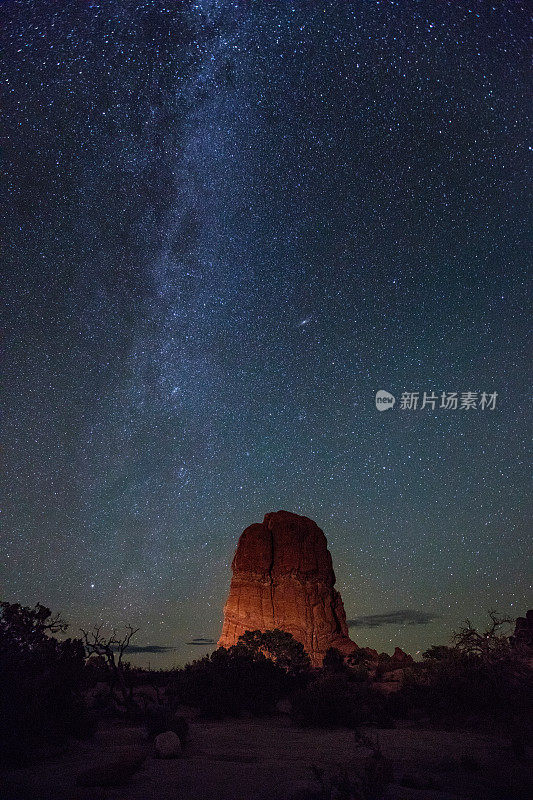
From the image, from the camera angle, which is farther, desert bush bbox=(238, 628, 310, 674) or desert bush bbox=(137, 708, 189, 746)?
desert bush bbox=(238, 628, 310, 674)

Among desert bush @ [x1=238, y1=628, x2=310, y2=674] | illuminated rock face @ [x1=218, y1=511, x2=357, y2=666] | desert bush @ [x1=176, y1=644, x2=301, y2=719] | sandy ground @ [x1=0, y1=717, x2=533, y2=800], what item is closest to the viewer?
sandy ground @ [x1=0, y1=717, x2=533, y2=800]

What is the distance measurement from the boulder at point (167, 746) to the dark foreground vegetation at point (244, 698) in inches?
39.5

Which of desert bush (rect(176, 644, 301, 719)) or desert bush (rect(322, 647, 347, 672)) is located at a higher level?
desert bush (rect(176, 644, 301, 719))

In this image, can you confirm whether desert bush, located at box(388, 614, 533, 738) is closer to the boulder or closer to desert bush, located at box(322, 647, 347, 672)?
the boulder

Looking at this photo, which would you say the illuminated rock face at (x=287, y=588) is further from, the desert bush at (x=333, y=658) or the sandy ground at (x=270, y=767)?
the sandy ground at (x=270, y=767)

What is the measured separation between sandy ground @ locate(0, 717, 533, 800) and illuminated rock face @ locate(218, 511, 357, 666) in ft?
119

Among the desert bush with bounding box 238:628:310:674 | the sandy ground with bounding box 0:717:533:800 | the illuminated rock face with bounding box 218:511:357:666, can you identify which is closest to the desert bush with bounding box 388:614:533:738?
the sandy ground with bounding box 0:717:533:800

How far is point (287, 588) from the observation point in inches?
1982

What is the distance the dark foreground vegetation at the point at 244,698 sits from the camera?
360 inches

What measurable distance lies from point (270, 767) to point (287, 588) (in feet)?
144

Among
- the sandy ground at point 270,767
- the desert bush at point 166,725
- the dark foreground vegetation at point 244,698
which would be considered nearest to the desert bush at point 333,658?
the dark foreground vegetation at point 244,698

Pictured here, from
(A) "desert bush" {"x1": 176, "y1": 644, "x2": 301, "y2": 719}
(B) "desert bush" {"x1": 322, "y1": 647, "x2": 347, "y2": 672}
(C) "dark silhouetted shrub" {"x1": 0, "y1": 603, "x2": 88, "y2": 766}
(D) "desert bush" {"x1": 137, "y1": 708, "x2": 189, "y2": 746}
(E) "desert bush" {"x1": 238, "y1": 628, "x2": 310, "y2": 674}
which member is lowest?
(B) "desert bush" {"x1": 322, "y1": 647, "x2": 347, "y2": 672}

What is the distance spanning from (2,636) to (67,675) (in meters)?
2.29

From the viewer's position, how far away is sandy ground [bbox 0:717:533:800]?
700 centimetres
